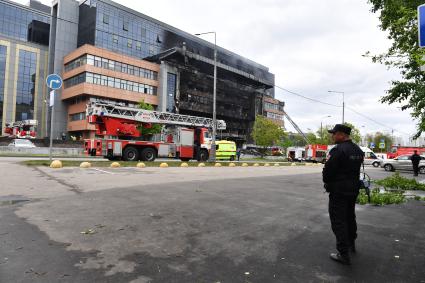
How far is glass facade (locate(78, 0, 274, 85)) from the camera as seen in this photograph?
56938mm

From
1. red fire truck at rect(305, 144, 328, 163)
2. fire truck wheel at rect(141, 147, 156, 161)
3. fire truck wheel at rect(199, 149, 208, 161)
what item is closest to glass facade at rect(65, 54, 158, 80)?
red fire truck at rect(305, 144, 328, 163)

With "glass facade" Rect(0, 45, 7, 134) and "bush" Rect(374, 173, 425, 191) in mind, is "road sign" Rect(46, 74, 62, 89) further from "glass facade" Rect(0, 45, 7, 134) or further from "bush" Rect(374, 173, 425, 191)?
"glass facade" Rect(0, 45, 7, 134)

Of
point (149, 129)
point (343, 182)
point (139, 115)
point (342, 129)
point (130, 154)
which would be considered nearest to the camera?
point (343, 182)

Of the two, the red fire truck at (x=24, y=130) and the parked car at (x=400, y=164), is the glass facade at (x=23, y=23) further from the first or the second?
the parked car at (x=400, y=164)

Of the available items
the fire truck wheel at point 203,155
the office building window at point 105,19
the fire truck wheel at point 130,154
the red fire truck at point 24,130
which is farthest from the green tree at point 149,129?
the office building window at point 105,19

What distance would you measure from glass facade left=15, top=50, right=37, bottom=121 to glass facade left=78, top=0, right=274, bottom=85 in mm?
10371

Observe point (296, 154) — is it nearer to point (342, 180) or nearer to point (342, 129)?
point (342, 129)

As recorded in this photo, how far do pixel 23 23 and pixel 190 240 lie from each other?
7114 cm

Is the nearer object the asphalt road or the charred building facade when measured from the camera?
the asphalt road

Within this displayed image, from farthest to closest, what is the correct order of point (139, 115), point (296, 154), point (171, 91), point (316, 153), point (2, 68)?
point (171, 91) < point (2, 68) < point (296, 154) < point (316, 153) < point (139, 115)

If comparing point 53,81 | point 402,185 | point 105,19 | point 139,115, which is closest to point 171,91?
point 105,19

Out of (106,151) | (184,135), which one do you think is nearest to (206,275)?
(106,151)

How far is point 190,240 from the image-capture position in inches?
164

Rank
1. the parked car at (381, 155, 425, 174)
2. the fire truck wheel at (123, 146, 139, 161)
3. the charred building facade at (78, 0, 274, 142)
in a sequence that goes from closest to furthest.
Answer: the fire truck wheel at (123, 146, 139, 161)
the parked car at (381, 155, 425, 174)
the charred building facade at (78, 0, 274, 142)
